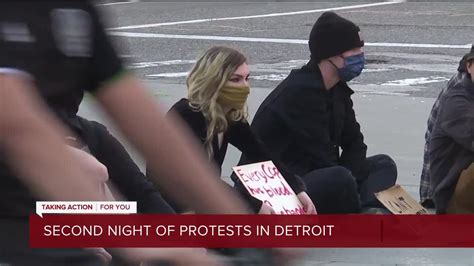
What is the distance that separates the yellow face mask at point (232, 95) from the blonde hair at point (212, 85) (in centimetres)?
2

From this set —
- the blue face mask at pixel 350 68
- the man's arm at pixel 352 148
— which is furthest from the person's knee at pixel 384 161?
the blue face mask at pixel 350 68

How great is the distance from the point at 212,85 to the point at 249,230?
231 centimetres

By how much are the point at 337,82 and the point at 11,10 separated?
4.92 metres

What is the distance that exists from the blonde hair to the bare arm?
11.8 ft

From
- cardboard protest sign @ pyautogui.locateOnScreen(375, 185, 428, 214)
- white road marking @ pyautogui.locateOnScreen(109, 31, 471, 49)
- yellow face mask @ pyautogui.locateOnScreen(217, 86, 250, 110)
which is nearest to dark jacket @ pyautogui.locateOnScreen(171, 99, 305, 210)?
yellow face mask @ pyautogui.locateOnScreen(217, 86, 250, 110)

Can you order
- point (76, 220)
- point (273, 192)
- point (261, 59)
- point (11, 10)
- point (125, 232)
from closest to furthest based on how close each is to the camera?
point (11, 10), point (76, 220), point (125, 232), point (273, 192), point (261, 59)

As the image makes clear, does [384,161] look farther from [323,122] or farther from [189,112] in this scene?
[189,112]

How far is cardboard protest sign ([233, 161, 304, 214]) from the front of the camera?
5.99 m

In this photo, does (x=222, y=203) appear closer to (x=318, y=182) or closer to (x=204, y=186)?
(x=204, y=186)

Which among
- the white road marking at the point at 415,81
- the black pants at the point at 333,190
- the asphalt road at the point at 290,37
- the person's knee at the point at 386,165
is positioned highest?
the black pants at the point at 333,190

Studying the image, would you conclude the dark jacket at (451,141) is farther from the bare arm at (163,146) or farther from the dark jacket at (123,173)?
the bare arm at (163,146)

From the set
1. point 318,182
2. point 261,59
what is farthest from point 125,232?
point 261,59

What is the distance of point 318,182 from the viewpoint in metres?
6.55

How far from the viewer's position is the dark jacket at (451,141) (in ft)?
21.8
